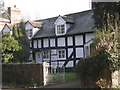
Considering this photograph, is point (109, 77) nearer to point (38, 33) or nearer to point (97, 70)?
point (97, 70)

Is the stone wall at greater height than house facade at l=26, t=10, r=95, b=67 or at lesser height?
lesser

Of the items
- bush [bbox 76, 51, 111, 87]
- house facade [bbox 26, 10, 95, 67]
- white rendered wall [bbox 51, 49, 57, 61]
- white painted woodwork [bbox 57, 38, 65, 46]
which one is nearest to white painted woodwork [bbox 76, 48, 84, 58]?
house facade [bbox 26, 10, 95, 67]

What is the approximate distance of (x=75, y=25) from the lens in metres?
31.8

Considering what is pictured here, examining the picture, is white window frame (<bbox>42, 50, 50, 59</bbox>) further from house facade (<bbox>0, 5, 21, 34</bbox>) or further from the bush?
the bush

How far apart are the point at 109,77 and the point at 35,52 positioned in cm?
2386

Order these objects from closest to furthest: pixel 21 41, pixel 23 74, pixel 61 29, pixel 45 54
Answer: pixel 23 74
pixel 21 41
pixel 61 29
pixel 45 54

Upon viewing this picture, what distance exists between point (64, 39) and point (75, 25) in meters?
2.55

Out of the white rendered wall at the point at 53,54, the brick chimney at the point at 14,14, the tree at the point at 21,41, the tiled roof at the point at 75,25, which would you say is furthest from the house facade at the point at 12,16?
the white rendered wall at the point at 53,54

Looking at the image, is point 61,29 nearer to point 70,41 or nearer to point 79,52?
point 70,41

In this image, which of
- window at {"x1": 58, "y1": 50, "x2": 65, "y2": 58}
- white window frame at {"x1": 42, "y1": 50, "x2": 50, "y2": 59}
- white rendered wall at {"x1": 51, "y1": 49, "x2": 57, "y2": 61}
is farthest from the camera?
white window frame at {"x1": 42, "y1": 50, "x2": 50, "y2": 59}

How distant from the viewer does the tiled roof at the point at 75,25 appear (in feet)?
96.2

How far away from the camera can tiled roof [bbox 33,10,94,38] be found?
29328 mm

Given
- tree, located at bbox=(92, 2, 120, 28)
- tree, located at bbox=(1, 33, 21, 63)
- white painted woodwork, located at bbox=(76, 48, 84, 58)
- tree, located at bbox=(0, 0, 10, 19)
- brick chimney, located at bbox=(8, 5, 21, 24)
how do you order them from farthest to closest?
brick chimney, located at bbox=(8, 5, 21, 24)
tree, located at bbox=(0, 0, 10, 19)
white painted woodwork, located at bbox=(76, 48, 84, 58)
tree, located at bbox=(1, 33, 21, 63)
tree, located at bbox=(92, 2, 120, 28)

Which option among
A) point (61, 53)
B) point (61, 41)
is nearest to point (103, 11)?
Answer: point (61, 41)
